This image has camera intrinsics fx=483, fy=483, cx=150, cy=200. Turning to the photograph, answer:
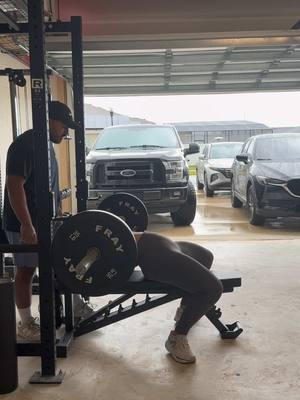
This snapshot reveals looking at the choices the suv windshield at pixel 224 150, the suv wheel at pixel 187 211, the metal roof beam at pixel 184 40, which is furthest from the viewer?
the suv windshield at pixel 224 150

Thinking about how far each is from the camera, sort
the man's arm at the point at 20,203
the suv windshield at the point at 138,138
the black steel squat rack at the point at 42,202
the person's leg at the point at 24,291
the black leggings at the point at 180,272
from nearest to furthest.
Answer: the black steel squat rack at the point at 42,202
the black leggings at the point at 180,272
the man's arm at the point at 20,203
the person's leg at the point at 24,291
the suv windshield at the point at 138,138

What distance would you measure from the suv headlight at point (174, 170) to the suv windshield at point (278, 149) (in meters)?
1.40

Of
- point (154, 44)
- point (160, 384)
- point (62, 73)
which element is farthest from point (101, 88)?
point (160, 384)

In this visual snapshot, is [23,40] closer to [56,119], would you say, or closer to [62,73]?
[56,119]

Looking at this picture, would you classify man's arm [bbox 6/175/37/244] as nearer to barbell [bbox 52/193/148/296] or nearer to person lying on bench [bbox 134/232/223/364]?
barbell [bbox 52/193/148/296]

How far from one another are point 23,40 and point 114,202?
144 centimetres

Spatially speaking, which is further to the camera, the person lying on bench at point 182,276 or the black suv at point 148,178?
the black suv at point 148,178

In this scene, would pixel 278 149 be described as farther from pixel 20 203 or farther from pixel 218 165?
pixel 20 203

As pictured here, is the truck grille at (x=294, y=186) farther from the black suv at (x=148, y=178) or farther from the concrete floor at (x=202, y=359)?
the concrete floor at (x=202, y=359)

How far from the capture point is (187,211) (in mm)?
8109

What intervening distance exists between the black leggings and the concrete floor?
38 centimetres

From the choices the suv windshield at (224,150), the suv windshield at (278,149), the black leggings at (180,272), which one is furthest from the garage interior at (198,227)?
the suv windshield at (224,150)

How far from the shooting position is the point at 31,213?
3.21 meters

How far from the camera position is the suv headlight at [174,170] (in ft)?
25.1
